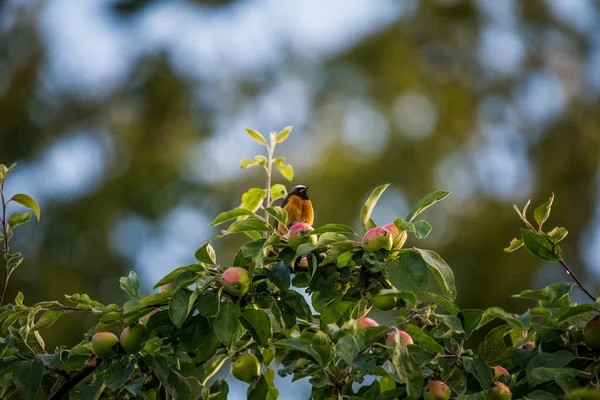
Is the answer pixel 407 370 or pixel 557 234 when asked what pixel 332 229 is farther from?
pixel 557 234

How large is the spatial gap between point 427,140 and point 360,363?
9.57m

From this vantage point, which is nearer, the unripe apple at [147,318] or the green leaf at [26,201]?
the unripe apple at [147,318]

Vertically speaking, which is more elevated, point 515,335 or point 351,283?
point 351,283

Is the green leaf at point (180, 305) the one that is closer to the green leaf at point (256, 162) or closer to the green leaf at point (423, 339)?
the green leaf at point (423, 339)

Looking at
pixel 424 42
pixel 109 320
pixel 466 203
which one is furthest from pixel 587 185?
pixel 109 320

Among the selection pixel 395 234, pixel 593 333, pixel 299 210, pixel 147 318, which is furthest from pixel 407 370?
pixel 299 210

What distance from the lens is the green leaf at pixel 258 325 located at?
1606 mm

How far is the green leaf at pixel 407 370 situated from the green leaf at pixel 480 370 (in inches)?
5.1

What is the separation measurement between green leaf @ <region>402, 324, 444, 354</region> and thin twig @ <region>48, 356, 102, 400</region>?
0.74 metres

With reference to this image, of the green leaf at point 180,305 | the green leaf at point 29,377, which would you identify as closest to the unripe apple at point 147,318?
the green leaf at point 180,305

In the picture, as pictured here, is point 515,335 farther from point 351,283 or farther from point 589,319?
point 351,283

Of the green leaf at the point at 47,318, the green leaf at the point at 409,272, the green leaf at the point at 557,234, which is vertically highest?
the green leaf at the point at 409,272

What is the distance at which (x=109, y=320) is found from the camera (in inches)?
63.4

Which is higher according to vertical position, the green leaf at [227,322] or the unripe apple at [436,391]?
the green leaf at [227,322]
